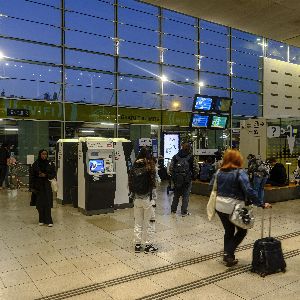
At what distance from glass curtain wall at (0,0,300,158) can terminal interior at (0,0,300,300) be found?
0.05 metres

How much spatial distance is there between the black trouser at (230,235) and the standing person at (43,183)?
10.7 feet

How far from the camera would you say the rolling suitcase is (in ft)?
12.9

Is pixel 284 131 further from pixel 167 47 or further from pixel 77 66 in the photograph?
pixel 77 66

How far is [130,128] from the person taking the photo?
585 inches

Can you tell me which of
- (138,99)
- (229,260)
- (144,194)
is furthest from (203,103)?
(229,260)

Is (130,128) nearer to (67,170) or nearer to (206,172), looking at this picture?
(206,172)

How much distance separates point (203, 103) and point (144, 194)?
702cm

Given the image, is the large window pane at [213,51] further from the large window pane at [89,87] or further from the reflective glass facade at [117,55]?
the large window pane at [89,87]

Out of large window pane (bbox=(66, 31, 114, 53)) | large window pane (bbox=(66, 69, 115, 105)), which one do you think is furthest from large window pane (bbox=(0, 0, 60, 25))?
large window pane (bbox=(66, 69, 115, 105))

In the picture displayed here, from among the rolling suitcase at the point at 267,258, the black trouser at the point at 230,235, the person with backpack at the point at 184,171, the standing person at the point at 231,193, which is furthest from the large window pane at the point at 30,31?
the rolling suitcase at the point at 267,258

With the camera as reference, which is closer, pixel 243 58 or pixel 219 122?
pixel 219 122

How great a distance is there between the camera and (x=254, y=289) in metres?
3.59

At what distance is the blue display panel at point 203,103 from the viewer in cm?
1100

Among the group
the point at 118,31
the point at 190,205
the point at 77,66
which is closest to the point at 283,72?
the point at 118,31
